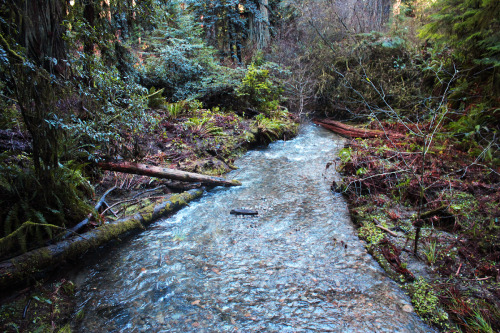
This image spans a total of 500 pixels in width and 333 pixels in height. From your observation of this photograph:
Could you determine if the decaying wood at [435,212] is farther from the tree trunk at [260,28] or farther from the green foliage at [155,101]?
the tree trunk at [260,28]

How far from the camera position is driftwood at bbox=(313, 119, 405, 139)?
25.1 feet

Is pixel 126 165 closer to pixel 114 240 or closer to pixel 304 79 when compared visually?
pixel 114 240

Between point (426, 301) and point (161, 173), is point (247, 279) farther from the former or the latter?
point (161, 173)

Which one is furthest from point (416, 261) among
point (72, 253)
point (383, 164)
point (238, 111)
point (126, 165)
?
point (238, 111)

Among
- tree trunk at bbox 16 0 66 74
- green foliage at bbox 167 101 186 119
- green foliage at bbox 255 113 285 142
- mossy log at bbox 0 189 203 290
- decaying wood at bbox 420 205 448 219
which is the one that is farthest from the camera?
green foliage at bbox 255 113 285 142

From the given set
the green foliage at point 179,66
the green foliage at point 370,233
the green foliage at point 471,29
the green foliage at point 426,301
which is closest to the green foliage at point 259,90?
the green foliage at point 179,66

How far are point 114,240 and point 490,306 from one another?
4436 millimetres

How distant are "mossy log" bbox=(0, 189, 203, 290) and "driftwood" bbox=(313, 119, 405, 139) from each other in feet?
19.7

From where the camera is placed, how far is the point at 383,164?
5.04 meters

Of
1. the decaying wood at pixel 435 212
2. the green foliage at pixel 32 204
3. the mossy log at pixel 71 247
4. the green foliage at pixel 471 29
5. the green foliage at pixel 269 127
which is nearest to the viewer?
the mossy log at pixel 71 247

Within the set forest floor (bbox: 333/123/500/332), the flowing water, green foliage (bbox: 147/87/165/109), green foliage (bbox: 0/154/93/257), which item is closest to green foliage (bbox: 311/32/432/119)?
forest floor (bbox: 333/123/500/332)

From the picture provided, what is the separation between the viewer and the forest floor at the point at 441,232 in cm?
242

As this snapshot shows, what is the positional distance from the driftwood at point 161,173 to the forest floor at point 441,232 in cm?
277

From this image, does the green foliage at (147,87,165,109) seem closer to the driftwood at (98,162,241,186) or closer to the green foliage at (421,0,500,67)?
the driftwood at (98,162,241,186)
